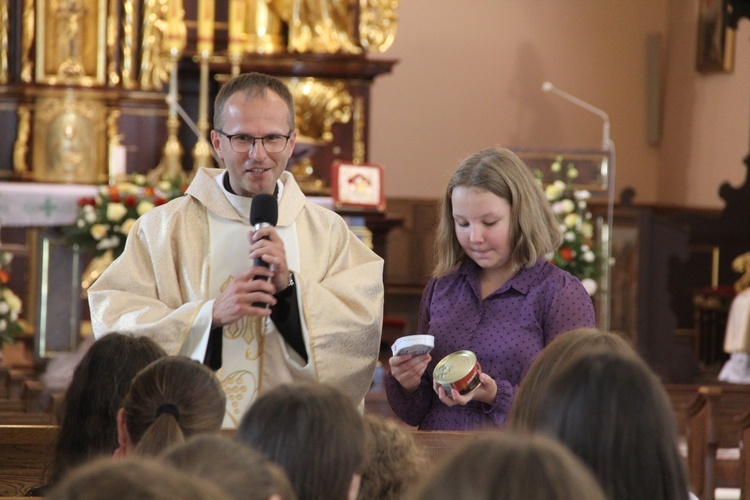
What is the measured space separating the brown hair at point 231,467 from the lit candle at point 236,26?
8312 millimetres

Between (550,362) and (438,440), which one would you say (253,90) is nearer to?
(438,440)

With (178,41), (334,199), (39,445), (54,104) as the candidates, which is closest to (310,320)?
(39,445)

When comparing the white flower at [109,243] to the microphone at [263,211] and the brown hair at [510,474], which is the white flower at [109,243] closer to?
the microphone at [263,211]

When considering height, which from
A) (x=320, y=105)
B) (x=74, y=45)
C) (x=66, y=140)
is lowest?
(x=66, y=140)

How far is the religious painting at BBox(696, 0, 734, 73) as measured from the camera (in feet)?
40.0

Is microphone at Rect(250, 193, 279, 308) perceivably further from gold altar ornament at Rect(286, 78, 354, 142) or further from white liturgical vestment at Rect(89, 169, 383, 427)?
gold altar ornament at Rect(286, 78, 354, 142)

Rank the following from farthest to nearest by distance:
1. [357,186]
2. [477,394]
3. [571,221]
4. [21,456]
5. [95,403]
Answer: [357,186]
[571,221]
[21,456]
[477,394]
[95,403]

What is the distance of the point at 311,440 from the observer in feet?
5.91

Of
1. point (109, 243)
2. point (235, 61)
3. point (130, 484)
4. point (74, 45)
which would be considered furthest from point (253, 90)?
point (74, 45)

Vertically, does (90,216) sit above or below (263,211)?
below

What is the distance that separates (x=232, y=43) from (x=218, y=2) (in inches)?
27.1

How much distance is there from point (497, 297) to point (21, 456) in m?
1.51

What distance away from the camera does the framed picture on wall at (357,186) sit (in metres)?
8.22

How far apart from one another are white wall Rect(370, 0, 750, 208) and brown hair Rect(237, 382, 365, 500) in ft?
38.0
